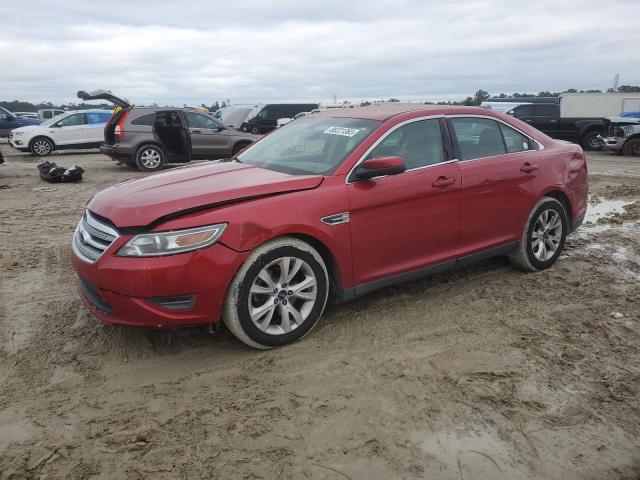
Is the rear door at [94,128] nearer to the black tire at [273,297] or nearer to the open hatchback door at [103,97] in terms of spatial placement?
the open hatchback door at [103,97]

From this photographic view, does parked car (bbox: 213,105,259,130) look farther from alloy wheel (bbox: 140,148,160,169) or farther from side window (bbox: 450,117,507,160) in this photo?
side window (bbox: 450,117,507,160)

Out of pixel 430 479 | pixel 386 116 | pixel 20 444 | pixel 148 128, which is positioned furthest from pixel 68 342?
pixel 148 128

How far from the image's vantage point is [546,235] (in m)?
5.19

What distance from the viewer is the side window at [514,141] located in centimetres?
488

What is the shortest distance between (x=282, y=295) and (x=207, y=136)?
11340 mm

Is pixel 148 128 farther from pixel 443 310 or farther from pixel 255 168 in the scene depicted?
pixel 443 310

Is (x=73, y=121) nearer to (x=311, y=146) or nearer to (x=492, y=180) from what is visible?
A: (x=311, y=146)

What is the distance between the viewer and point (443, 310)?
4.28 meters

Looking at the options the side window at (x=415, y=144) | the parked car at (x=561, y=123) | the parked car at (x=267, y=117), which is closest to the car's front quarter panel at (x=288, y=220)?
the side window at (x=415, y=144)

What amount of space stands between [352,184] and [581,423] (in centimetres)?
205

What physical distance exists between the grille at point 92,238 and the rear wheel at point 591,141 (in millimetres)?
19256

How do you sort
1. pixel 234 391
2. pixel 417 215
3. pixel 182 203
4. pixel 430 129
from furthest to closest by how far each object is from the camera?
pixel 430 129
pixel 417 215
pixel 182 203
pixel 234 391

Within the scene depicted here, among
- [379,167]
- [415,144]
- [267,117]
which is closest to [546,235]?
[415,144]

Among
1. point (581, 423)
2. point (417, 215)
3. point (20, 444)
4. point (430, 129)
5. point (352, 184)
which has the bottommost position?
point (581, 423)
